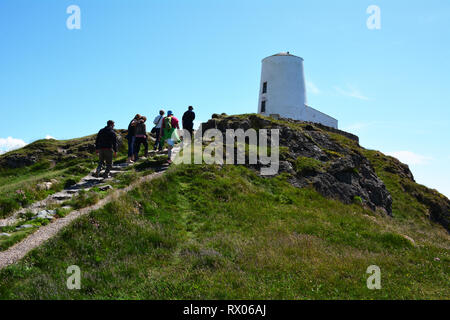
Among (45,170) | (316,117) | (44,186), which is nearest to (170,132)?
(44,186)

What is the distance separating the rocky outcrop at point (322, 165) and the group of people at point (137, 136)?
5290mm

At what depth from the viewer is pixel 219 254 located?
1002 centimetres

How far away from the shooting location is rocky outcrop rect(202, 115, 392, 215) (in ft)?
67.5

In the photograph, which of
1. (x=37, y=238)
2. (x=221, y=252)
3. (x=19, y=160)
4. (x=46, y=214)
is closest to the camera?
(x=37, y=238)

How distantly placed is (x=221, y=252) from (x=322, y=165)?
14.2 m

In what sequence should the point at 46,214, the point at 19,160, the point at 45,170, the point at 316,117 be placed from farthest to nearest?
the point at 316,117
the point at 19,160
the point at 45,170
the point at 46,214

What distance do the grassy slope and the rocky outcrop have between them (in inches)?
182

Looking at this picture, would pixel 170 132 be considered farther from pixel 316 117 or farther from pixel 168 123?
pixel 316 117

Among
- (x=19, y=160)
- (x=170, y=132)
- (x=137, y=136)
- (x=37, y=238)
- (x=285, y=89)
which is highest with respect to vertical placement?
(x=285, y=89)

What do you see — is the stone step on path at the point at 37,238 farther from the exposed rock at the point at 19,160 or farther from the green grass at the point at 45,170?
the exposed rock at the point at 19,160

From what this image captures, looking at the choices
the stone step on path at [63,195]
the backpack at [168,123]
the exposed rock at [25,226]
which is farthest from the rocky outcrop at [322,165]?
the exposed rock at [25,226]

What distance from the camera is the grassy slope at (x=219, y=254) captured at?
814 centimetres
